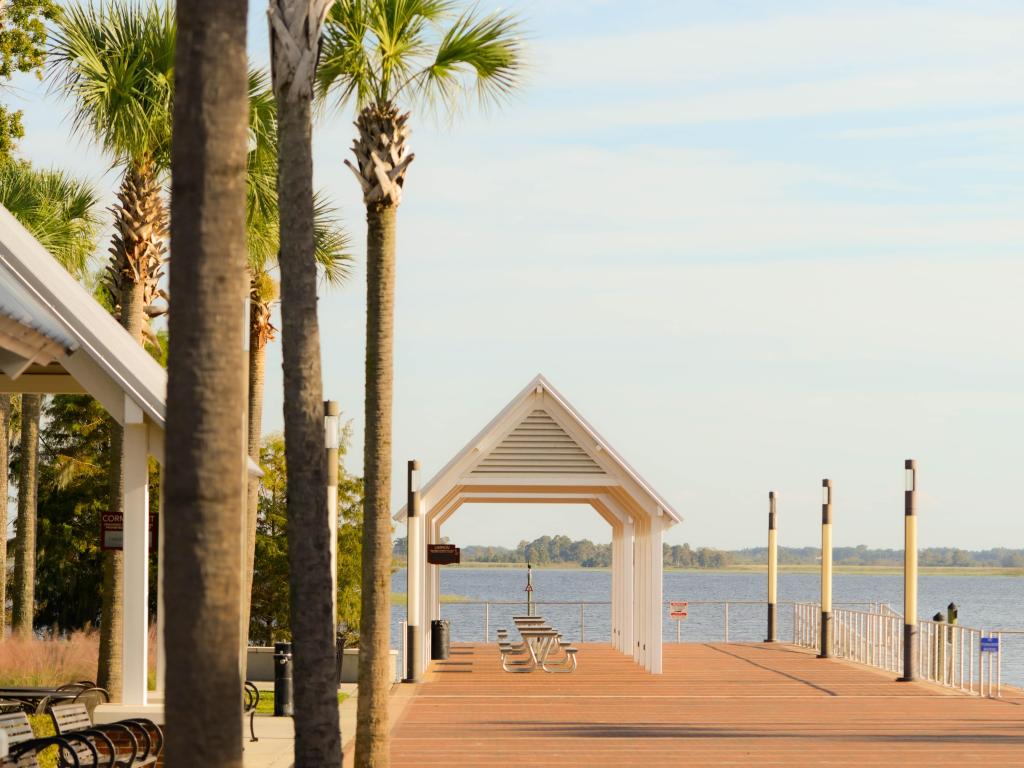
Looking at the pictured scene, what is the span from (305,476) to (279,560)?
31.6 meters

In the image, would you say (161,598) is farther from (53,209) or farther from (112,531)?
(53,209)

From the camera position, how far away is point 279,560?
40.3 m

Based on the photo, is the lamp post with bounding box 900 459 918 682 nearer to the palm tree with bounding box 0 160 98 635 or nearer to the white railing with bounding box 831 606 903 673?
the white railing with bounding box 831 606 903 673

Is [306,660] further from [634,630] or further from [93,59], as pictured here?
[634,630]

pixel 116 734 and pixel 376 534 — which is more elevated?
pixel 376 534

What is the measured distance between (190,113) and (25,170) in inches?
1109

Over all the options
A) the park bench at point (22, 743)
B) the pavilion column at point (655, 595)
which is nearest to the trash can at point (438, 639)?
the pavilion column at point (655, 595)

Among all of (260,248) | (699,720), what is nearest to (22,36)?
(260,248)

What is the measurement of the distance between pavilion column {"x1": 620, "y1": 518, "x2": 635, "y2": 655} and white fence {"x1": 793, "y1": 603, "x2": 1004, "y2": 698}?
429cm

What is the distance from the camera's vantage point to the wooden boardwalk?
648 inches

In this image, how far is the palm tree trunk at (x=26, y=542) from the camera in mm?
35562

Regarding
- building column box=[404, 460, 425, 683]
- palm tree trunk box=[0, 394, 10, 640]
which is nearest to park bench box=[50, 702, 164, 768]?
building column box=[404, 460, 425, 683]

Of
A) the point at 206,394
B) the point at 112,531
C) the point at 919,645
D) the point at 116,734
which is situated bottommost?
the point at 919,645

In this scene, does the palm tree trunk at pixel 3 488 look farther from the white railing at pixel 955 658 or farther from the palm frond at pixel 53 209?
the white railing at pixel 955 658
